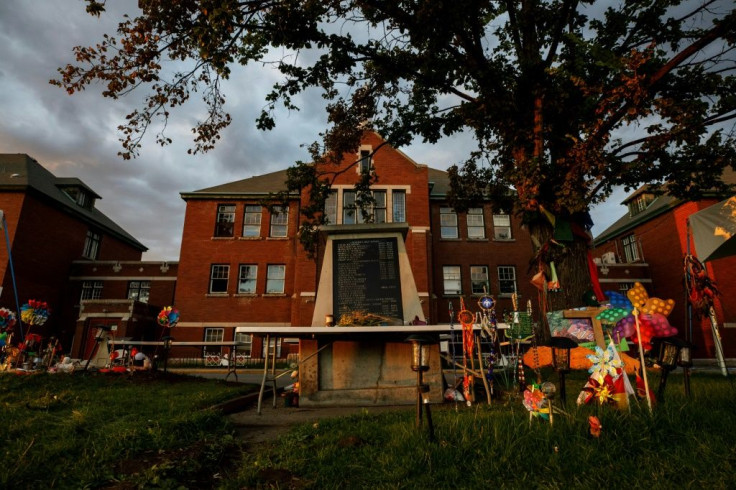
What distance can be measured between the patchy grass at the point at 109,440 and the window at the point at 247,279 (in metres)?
19.2

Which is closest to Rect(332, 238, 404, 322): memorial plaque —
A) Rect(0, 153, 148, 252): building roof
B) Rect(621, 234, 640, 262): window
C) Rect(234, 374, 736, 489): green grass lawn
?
Rect(234, 374, 736, 489): green grass lawn

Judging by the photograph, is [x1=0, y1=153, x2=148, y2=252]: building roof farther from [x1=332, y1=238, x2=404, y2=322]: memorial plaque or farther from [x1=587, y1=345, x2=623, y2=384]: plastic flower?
[x1=587, y1=345, x2=623, y2=384]: plastic flower

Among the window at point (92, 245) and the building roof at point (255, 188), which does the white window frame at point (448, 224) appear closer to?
the building roof at point (255, 188)

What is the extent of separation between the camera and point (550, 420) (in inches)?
152

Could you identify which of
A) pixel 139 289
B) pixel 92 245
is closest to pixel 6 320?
pixel 139 289

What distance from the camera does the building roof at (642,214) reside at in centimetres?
2622

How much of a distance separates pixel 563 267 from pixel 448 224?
17929 mm

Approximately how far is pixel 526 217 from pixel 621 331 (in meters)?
6.48

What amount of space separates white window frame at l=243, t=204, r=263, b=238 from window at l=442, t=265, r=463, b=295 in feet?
44.4

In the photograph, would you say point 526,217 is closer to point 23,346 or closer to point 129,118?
point 129,118

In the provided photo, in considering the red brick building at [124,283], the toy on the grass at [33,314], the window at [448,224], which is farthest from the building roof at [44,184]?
the window at [448,224]

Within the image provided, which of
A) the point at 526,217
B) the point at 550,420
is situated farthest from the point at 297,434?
the point at 526,217

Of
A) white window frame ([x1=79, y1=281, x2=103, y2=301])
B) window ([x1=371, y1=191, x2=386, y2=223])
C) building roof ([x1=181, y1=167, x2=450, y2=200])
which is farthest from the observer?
white window frame ([x1=79, y1=281, x2=103, y2=301])

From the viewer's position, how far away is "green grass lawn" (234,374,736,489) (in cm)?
308
